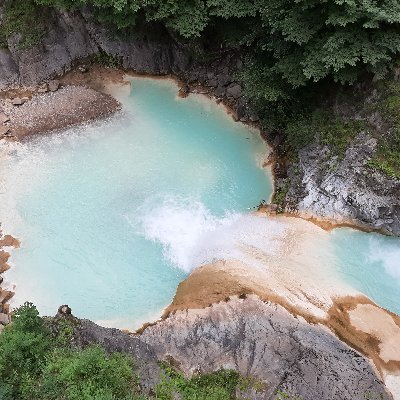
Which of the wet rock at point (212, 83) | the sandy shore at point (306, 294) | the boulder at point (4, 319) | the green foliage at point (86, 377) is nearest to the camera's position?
the green foliage at point (86, 377)

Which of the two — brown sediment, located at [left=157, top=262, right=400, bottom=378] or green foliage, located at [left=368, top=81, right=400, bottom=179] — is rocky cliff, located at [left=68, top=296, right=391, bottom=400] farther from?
green foliage, located at [left=368, top=81, right=400, bottom=179]

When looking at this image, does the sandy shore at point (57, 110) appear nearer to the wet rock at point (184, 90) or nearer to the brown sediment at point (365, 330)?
the wet rock at point (184, 90)

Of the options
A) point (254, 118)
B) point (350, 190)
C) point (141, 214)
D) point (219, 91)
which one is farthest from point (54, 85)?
point (350, 190)

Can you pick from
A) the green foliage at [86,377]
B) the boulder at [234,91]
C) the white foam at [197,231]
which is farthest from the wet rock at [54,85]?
the green foliage at [86,377]

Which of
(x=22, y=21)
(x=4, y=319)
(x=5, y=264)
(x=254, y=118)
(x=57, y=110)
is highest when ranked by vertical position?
(x=254, y=118)

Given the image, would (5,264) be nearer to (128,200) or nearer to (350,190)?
(128,200)

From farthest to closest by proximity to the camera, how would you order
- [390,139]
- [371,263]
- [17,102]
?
[17,102] → [390,139] → [371,263]

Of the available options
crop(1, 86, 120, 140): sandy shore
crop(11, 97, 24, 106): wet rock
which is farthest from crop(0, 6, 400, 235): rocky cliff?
crop(1, 86, 120, 140): sandy shore
